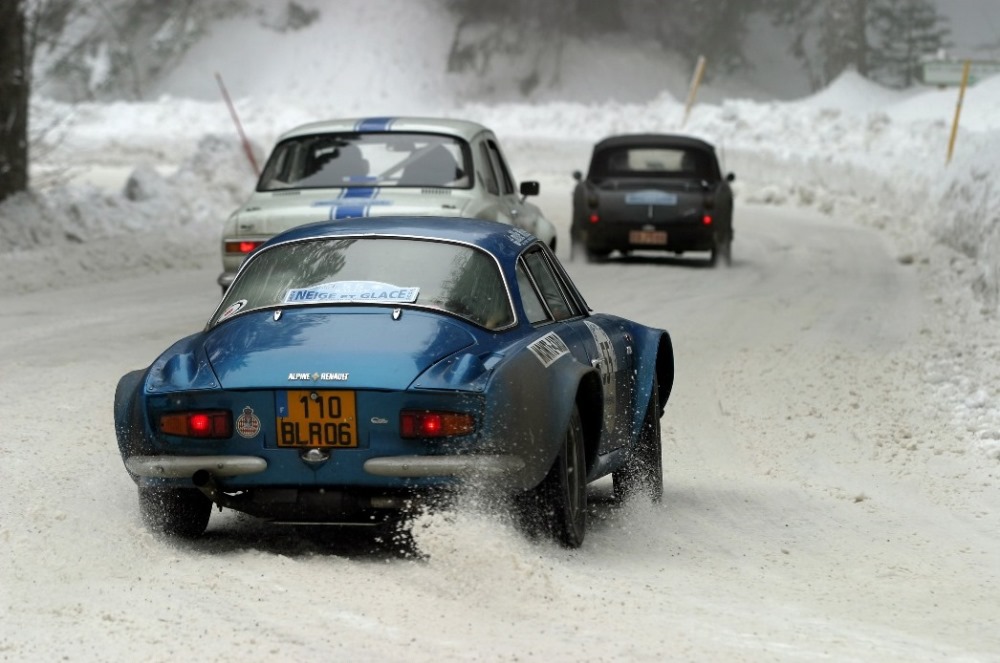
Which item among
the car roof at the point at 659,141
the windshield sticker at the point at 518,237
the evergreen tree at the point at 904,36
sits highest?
the windshield sticker at the point at 518,237

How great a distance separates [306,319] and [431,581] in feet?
3.90

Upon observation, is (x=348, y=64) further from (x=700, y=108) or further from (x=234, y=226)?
(x=234, y=226)

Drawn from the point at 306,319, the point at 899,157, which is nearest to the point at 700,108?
the point at 899,157

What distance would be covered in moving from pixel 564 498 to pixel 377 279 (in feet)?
3.63

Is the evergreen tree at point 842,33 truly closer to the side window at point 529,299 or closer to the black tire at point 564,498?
the side window at point 529,299

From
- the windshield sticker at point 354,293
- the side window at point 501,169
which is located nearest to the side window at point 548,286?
the windshield sticker at point 354,293

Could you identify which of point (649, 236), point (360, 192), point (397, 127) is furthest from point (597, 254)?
point (360, 192)

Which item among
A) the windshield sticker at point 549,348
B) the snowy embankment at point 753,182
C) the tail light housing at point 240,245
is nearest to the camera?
the windshield sticker at point 549,348

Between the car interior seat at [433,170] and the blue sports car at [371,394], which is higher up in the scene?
the blue sports car at [371,394]

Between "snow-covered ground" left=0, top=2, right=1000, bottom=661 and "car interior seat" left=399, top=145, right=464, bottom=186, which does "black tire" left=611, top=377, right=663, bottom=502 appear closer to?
"snow-covered ground" left=0, top=2, right=1000, bottom=661

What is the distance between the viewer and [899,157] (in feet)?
102

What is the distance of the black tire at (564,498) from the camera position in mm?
6340

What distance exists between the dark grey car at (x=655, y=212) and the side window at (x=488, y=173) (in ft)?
21.7

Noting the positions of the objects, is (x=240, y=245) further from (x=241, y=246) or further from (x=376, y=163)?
(x=376, y=163)
